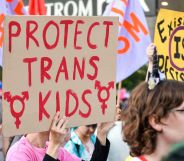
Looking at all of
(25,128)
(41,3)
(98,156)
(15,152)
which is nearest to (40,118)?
(25,128)

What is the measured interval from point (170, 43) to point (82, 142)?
1.04 metres

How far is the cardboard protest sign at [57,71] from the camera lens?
8.05 ft

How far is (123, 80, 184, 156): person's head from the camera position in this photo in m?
2.15

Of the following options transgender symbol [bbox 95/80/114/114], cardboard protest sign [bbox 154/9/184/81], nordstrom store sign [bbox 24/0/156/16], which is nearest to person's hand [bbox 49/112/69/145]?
transgender symbol [bbox 95/80/114/114]

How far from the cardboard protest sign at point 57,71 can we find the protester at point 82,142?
1.29 metres

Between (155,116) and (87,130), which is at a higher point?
(155,116)

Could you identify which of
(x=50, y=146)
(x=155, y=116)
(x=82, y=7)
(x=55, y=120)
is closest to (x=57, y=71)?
(x=55, y=120)

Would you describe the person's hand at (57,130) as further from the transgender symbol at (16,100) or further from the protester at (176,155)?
the protester at (176,155)

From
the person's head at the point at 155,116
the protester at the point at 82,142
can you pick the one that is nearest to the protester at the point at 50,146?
the person's head at the point at 155,116

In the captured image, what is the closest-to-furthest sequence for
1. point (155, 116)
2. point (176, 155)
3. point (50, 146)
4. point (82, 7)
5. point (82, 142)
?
point (176, 155), point (155, 116), point (50, 146), point (82, 142), point (82, 7)

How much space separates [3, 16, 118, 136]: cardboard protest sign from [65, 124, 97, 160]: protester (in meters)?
1.29

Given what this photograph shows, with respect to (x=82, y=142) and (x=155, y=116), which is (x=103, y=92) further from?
(x=82, y=142)

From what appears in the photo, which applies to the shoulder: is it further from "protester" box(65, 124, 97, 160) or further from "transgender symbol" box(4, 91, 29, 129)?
"protester" box(65, 124, 97, 160)

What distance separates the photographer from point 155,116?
2.17m
